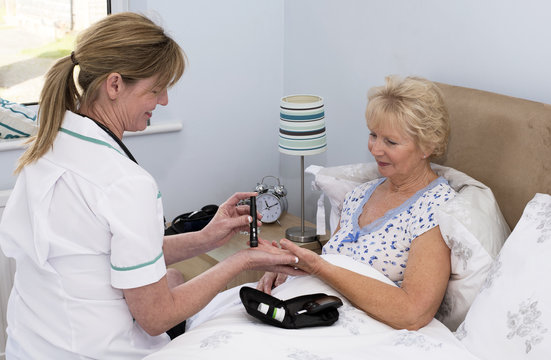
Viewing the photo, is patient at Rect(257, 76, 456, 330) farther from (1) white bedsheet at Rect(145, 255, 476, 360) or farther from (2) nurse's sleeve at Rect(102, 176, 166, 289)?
(2) nurse's sleeve at Rect(102, 176, 166, 289)

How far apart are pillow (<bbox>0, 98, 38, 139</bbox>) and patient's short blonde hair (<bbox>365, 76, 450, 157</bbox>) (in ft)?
4.90

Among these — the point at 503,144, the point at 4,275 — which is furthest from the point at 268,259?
the point at 4,275

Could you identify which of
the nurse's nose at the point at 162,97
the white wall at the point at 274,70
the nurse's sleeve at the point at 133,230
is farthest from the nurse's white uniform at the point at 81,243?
the white wall at the point at 274,70

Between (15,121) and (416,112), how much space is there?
1.66 meters

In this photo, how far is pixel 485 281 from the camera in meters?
1.67

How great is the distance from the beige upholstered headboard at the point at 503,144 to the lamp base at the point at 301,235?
2.55ft

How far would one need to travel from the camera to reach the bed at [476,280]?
151 cm

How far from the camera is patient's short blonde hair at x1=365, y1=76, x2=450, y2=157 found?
187 cm

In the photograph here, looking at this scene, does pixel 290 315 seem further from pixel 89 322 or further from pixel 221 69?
pixel 221 69

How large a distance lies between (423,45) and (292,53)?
874mm

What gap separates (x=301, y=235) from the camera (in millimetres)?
2654

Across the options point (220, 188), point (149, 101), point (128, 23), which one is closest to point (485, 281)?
point (149, 101)

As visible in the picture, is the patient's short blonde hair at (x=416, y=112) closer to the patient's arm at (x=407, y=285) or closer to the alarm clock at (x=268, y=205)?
the patient's arm at (x=407, y=285)

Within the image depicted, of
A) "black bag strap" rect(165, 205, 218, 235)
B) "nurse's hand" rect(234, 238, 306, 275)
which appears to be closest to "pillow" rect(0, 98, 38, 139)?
"black bag strap" rect(165, 205, 218, 235)
